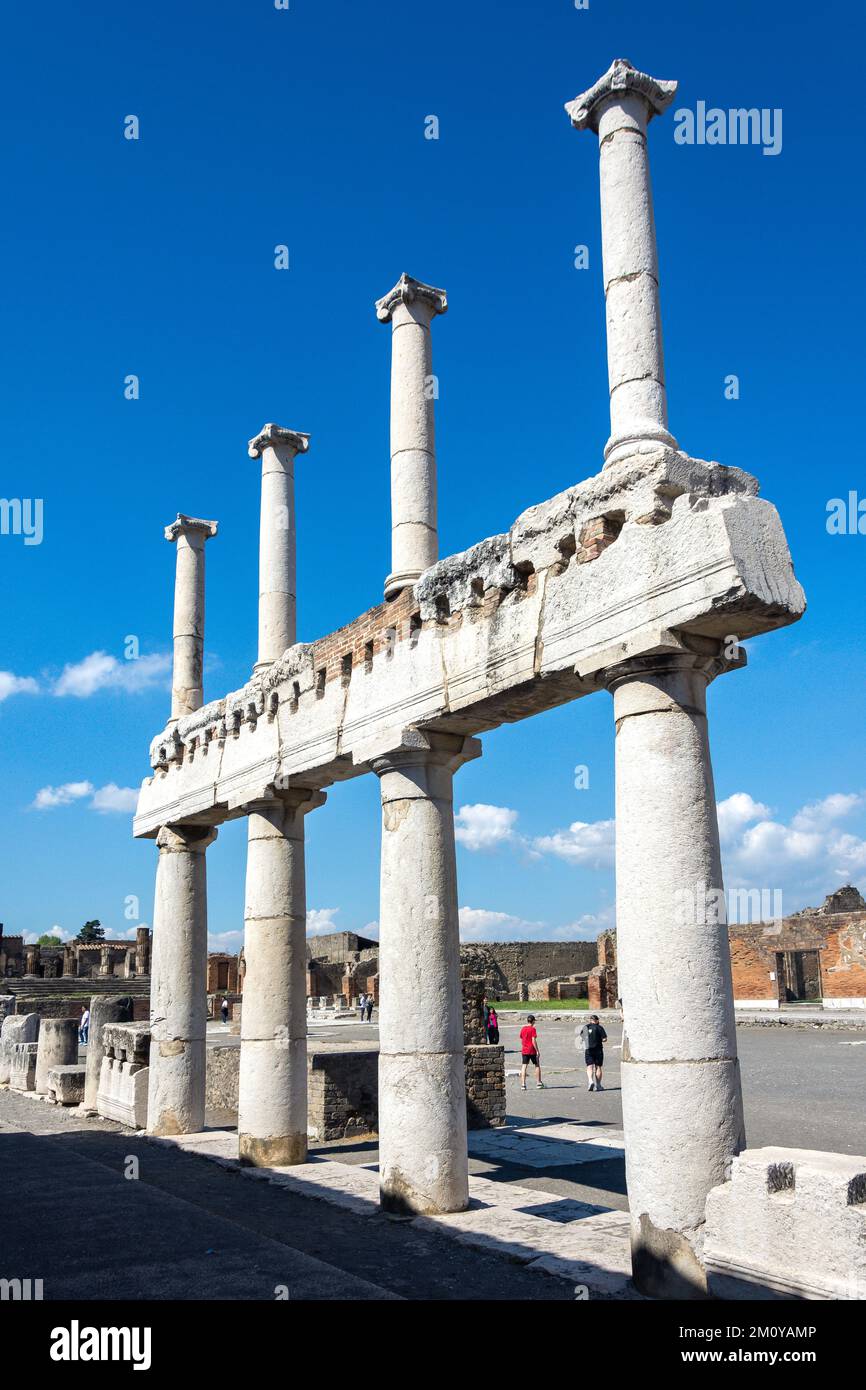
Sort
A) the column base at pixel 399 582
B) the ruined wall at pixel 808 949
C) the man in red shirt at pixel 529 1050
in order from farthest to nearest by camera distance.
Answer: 1. the ruined wall at pixel 808 949
2. the man in red shirt at pixel 529 1050
3. the column base at pixel 399 582

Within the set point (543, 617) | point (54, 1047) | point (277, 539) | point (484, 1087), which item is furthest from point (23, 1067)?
point (543, 617)

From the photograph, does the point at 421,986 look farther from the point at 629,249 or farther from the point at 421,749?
the point at 629,249

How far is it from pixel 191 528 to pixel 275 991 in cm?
618

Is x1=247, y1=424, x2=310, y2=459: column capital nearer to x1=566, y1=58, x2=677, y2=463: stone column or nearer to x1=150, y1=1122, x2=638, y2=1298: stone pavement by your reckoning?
x1=566, y1=58, x2=677, y2=463: stone column

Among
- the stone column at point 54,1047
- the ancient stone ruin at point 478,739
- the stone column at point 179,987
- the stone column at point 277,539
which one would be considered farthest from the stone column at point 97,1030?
the stone column at point 277,539

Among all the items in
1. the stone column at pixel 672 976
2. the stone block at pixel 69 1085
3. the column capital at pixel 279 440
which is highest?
the column capital at pixel 279 440

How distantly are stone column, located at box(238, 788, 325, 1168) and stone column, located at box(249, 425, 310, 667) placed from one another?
1871 mm

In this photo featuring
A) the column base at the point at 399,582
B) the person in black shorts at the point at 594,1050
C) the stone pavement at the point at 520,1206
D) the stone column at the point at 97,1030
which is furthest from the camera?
the person in black shorts at the point at 594,1050

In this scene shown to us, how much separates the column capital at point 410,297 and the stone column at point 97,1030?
1151cm

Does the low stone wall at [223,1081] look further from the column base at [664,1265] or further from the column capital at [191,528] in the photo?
the column base at [664,1265]

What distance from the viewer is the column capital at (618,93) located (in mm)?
7469

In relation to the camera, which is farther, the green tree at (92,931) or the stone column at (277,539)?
the green tree at (92,931)

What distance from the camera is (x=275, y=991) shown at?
36.7 ft

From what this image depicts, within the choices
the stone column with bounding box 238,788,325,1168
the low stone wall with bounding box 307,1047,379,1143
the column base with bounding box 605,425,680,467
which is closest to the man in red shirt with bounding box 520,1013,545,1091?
the low stone wall with bounding box 307,1047,379,1143
